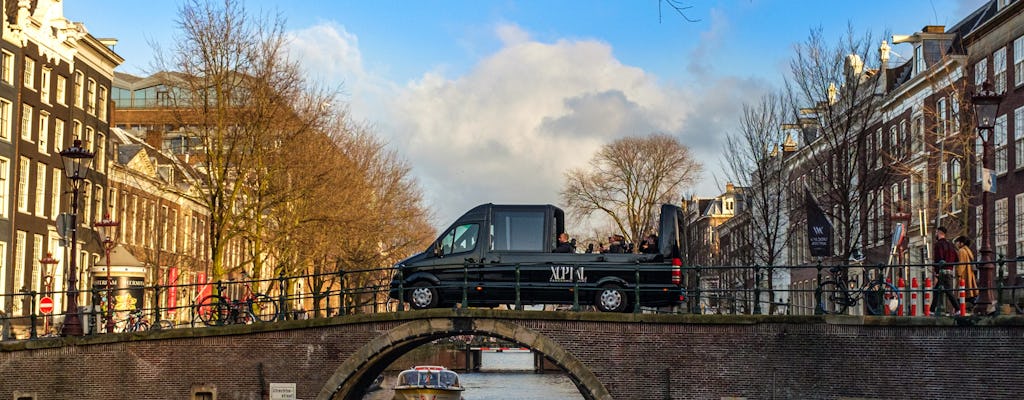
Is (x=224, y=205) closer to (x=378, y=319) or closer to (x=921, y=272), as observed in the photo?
(x=378, y=319)

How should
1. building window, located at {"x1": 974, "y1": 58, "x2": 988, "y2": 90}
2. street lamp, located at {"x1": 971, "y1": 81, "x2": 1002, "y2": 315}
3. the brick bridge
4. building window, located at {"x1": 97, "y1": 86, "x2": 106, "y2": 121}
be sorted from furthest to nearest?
building window, located at {"x1": 97, "y1": 86, "x2": 106, "y2": 121} → building window, located at {"x1": 974, "y1": 58, "x2": 988, "y2": 90} → the brick bridge → street lamp, located at {"x1": 971, "y1": 81, "x2": 1002, "y2": 315}

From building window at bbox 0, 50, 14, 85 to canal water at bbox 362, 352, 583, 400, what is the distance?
702 inches

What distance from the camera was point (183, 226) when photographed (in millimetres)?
→ 67438

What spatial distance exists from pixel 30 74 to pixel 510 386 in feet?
93.1

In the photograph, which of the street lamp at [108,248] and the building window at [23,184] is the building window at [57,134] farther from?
the street lamp at [108,248]

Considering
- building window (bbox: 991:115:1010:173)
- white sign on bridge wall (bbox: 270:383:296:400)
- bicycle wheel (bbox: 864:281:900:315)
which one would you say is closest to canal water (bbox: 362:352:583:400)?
building window (bbox: 991:115:1010:173)

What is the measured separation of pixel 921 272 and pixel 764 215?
11.0 m

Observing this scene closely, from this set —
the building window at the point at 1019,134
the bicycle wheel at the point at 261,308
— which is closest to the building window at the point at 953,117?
the building window at the point at 1019,134

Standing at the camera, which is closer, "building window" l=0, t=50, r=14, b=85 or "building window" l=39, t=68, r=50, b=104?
"building window" l=0, t=50, r=14, b=85

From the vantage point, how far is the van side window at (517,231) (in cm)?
2906

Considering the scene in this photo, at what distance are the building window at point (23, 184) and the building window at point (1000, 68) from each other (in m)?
32.9

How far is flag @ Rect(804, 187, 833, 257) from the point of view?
32950 mm

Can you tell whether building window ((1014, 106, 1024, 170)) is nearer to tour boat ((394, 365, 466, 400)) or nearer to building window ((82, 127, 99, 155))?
tour boat ((394, 365, 466, 400))

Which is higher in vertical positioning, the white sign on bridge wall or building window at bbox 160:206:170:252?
building window at bbox 160:206:170:252
